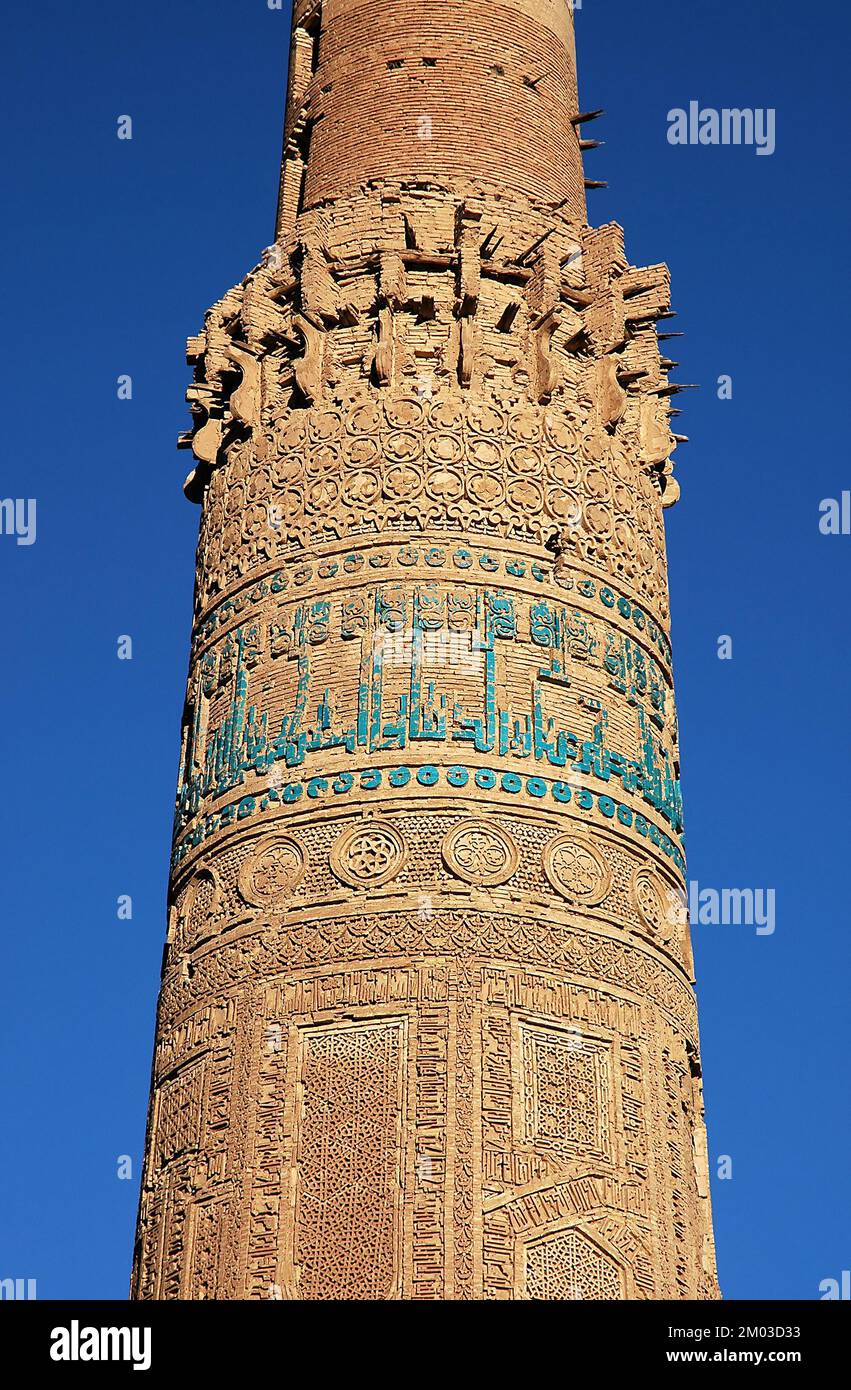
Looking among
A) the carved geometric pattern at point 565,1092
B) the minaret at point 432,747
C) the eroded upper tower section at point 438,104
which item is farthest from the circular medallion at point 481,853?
the eroded upper tower section at point 438,104

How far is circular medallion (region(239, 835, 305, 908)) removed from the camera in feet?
38.3

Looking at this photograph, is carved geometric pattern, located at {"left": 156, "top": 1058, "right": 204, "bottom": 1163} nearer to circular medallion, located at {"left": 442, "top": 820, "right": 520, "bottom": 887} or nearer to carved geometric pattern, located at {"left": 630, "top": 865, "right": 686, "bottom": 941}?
circular medallion, located at {"left": 442, "top": 820, "right": 520, "bottom": 887}

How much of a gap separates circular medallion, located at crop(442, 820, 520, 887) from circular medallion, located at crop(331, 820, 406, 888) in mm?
258

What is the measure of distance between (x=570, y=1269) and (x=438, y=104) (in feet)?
23.7

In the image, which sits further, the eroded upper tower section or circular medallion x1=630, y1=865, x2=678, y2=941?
the eroded upper tower section

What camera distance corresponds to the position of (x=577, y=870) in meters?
11.7

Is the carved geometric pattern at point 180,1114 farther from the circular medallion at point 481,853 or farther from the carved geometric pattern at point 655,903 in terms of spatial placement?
the carved geometric pattern at point 655,903

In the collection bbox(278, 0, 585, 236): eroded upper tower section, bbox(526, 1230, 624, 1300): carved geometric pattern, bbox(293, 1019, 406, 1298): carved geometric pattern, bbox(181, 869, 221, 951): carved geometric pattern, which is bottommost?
bbox(526, 1230, 624, 1300): carved geometric pattern

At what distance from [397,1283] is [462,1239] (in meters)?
0.34

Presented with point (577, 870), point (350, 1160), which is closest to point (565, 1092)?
point (350, 1160)

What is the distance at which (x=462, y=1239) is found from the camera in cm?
1030

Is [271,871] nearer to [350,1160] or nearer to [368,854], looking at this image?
[368,854]

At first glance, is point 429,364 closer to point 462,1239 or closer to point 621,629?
point 621,629

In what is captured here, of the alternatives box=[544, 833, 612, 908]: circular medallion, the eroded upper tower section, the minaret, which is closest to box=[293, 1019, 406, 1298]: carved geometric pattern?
the minaret
